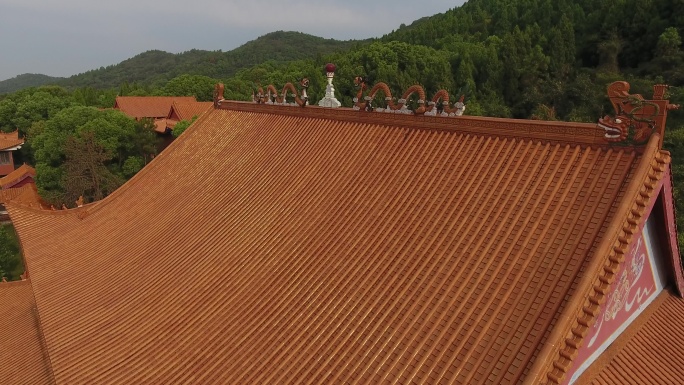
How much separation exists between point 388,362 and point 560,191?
2.64 m

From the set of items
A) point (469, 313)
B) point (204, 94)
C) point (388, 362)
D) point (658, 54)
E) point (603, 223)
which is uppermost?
point (603, 223)

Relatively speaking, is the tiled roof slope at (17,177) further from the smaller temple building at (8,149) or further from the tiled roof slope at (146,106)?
the tiled roof slope at (146,106)

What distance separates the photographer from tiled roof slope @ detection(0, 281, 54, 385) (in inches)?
341

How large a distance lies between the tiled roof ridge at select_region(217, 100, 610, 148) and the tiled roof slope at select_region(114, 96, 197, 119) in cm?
5129

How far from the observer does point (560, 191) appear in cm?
514

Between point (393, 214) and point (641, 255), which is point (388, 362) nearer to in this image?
point (393, 214)

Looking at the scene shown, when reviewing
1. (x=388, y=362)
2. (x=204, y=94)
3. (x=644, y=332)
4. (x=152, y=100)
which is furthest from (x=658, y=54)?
(x=204, y=94)

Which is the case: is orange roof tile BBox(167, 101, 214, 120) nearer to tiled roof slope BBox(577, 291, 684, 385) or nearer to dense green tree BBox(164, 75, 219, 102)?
dense green tree BBox(164, 75, 219, 102)

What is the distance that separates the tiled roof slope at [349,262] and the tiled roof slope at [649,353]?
1.33m

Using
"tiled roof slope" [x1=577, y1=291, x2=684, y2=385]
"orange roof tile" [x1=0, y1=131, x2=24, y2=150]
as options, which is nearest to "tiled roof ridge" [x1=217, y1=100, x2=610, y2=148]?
"tiled roof slope" [x1=577, y1=291, x2=684, y2=385]

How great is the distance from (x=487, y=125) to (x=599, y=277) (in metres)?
2.75

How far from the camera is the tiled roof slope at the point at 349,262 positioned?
183 inches

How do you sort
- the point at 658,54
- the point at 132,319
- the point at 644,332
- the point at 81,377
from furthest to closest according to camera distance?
the point at 658,54 < the point at 132,319 < the point at 81,377 < the point at 644,332

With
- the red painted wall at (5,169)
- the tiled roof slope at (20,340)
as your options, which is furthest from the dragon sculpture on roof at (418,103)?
the red painted wall at (5,169)
